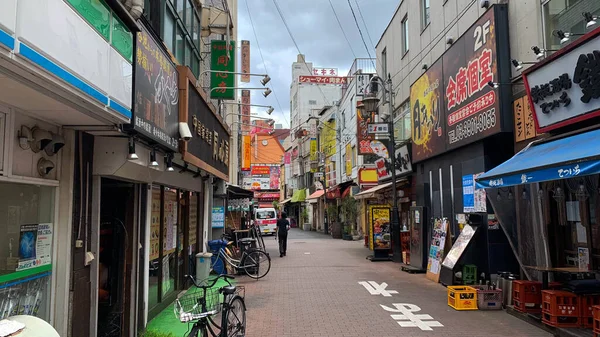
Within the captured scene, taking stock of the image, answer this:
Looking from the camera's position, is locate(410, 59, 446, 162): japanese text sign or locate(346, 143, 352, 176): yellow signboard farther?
locate(346, 143, 352, 176): yellow signboard

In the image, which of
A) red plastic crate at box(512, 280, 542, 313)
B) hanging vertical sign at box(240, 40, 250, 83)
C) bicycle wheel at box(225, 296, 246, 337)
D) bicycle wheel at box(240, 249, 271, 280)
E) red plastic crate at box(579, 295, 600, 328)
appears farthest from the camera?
hanging vertical sign at box(240, 40, 250, 83)

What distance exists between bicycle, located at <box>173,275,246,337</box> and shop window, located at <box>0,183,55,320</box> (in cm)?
145

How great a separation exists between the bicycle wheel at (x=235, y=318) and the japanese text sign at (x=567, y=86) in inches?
231

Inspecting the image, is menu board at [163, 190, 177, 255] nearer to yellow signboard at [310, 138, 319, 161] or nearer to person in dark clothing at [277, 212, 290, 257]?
person in dark clothing at [277, 212, 290, 257]

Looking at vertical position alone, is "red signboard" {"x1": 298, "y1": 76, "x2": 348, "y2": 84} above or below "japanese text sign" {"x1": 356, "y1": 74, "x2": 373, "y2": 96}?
above

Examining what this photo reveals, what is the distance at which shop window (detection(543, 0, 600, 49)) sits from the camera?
742 cm

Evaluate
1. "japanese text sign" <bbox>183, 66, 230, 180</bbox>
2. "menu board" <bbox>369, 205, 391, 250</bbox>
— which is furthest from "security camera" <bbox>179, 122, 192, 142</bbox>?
"menu board" <bbox>369, 205, 391, 250</bbox>

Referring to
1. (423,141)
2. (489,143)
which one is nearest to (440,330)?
(489,143)

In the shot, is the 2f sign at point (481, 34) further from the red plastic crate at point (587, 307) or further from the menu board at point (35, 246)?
the menu board at point (35, 246)

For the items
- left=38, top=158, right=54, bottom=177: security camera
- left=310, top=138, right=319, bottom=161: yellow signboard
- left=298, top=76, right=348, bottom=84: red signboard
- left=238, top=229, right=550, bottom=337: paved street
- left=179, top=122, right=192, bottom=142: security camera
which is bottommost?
left=238, top=229, right=550, bottom=337: paved street

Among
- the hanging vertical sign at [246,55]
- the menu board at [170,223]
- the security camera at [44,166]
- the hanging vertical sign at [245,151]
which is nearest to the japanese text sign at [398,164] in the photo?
the hanging vertical sign at [246,55]

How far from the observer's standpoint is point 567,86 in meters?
7.12

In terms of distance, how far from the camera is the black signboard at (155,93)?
16.4 ft

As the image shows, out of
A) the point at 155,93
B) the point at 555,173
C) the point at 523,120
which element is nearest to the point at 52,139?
the point at 155,93
